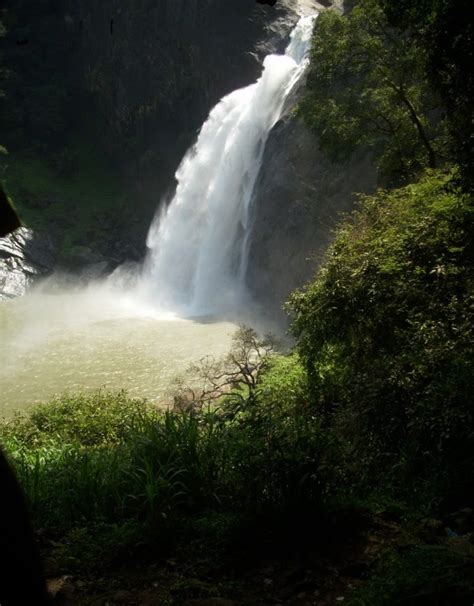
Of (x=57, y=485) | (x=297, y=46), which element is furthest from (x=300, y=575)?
(x=297, y=46)

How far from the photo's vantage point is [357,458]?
190 inches

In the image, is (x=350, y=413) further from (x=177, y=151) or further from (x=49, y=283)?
(x=177, y=151)

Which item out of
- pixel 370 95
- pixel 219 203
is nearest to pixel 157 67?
pixel 219 203

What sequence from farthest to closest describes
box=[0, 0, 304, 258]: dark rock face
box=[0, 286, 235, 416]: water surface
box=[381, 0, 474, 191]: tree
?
box=[0, 0, 304, 258]: dark rock face, box=[0, 286, 235, 416]: water surface, box=[381, 0, 474, 191]: tree

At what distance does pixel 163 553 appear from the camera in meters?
3.98

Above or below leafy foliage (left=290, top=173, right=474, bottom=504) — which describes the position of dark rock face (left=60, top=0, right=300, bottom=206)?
above

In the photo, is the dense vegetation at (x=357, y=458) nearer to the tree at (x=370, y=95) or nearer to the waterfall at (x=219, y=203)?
Answer: the tree at (x=370, y=95)

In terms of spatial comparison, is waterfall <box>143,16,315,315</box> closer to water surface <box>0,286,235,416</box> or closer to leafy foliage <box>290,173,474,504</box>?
water surface <box>0,286,235,416</box>

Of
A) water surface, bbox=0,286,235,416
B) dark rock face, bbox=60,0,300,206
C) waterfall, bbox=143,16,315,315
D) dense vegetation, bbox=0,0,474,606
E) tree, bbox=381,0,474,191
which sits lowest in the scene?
dense vegetation, bbox=0,0,474,606

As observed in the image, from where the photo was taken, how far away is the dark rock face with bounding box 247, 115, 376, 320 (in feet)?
61.0

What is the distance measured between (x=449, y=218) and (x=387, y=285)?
4.16 feet

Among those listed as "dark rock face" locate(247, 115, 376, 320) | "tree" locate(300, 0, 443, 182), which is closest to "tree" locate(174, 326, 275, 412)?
"dark rock face" locate(247, 115, 376, 320)

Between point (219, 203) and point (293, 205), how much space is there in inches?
294

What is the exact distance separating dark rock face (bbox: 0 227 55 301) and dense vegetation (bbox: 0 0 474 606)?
74.8 feet
